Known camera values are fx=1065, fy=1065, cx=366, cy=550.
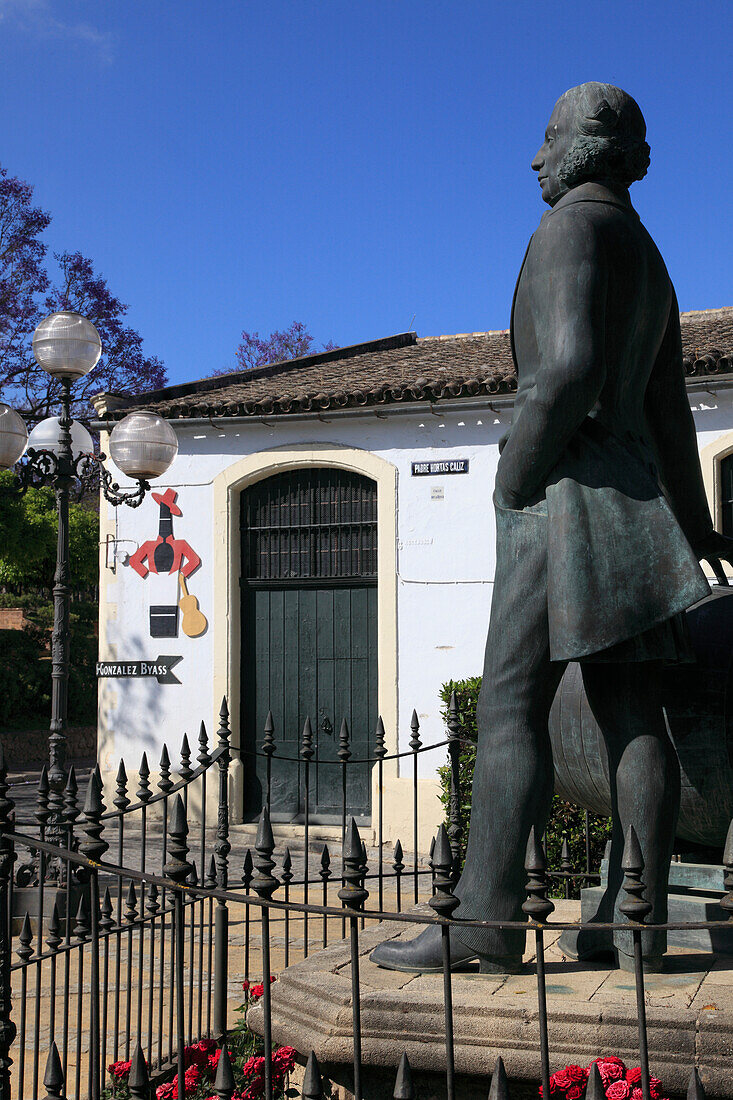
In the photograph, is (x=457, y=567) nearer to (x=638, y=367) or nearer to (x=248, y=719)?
(x=248, y=719)

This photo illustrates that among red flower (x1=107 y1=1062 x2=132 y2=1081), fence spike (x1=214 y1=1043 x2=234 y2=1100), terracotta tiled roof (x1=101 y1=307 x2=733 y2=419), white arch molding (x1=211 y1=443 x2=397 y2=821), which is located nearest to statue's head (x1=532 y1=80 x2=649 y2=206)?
fence spike (x1=214 y1=1043 x2=234 y2=1100)

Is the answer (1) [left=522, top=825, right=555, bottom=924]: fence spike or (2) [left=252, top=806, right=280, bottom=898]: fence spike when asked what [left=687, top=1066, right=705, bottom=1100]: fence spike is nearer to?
(1) [left=522, top=825, right=555, bottom=924]: fence spike

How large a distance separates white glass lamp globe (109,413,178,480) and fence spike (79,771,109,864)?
456cm

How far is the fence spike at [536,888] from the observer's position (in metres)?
2.08

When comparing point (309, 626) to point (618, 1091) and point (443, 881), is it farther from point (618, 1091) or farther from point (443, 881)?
point (443, 881)

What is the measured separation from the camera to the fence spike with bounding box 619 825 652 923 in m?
2.05

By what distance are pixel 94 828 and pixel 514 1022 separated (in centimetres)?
117

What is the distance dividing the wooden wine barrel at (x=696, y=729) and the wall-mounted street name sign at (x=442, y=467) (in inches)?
287

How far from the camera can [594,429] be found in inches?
117

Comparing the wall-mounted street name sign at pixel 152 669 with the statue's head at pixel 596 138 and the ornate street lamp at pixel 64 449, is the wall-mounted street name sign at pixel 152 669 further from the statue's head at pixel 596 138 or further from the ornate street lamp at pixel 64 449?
the statue's head at pixel 596 138

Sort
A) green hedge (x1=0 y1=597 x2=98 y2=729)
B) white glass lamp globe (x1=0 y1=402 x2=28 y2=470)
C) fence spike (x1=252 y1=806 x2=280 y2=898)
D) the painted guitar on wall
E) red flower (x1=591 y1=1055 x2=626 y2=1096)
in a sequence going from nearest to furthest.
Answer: fence spike (x1=252 y1=806 x2=280 y2=898) → red flower (x1=591 y1=1055 x2=626 y2=1096) → white glass lamp globe (x1=0 y1=402 x2=28 y2=470) → the painted guitar on wall → green hedge (x1=0 y1=597 x2=98 y2=729)

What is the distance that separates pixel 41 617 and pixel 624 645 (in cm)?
1845

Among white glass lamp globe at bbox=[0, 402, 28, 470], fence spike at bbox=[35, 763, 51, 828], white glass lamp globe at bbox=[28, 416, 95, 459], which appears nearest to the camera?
fence spike at bbox=[35, 763, 51, 828]

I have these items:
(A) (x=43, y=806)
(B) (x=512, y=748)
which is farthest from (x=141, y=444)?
(B) (x=512, y=748)
